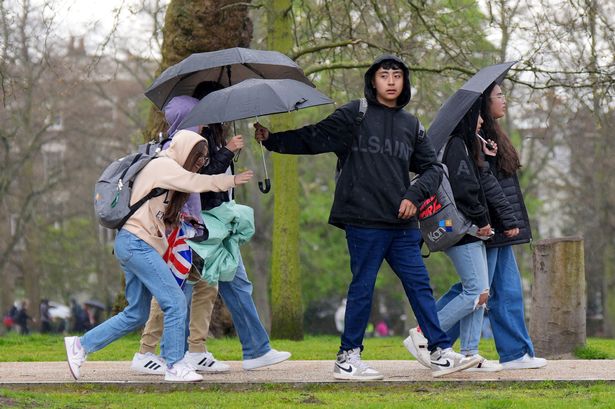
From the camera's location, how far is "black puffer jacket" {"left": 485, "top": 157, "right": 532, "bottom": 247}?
8734 millimetres

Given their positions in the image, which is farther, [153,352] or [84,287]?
[84,287]

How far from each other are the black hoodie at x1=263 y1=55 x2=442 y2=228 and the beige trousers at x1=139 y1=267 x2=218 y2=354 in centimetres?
124

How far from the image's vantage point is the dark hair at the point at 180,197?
7.88 meters

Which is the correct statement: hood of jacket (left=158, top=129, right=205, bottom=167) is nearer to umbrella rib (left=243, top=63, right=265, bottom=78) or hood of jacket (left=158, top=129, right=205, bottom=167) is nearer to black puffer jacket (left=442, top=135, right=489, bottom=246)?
umbrella rib (left=243, top=63, right=265, bottom=78)

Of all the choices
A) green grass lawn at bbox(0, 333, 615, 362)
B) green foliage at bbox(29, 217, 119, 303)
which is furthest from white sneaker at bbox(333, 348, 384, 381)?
green foliage at bbox(29, 217, 119, 303)

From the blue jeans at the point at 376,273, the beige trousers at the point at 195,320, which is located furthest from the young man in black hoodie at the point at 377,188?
the beige trousers at the point at 195,320

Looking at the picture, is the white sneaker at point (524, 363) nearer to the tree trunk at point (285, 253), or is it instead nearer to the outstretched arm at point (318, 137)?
the outstretched arm at point (318, 137)

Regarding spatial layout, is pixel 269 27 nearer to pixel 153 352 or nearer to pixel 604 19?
pixel 604 19

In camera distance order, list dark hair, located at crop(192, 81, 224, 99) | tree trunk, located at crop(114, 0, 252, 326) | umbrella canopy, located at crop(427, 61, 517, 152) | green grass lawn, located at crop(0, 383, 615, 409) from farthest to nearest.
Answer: tree trunk, located at crop(114, 0, 252, 326)
dark hair, located at crop(192, 81, 224, 99)
umbrella canopy, located at crop(427, 61, 517, 152)
green grass lawn, located at crop(0, 383, 615, 409)

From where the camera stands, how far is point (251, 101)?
7.81 metres

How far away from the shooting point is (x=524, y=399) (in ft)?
24.0

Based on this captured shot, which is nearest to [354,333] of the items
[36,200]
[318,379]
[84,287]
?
[318,379]

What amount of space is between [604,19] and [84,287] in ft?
130

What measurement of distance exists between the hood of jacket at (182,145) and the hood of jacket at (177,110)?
1.18 ft
